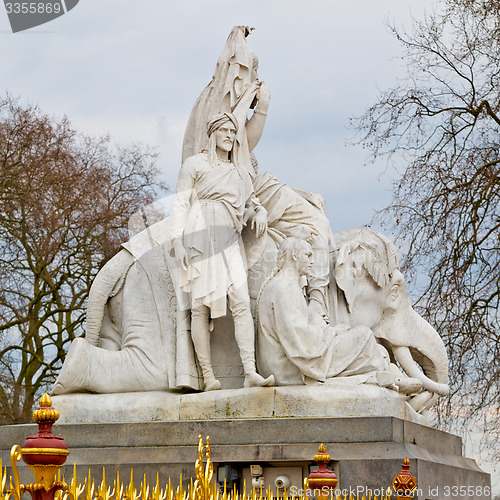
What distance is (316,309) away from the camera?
1047 centimetres

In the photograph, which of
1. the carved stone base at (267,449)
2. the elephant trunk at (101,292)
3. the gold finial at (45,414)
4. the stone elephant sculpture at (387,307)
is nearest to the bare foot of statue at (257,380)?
the carved stone base at (267,449)

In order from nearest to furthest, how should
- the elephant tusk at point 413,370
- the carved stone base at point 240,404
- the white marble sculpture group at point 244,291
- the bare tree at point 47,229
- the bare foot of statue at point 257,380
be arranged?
the carved stone base at point 240,404 → the bare foot of statue at point 257,380 → the white marble sculpture group at point 244,291 → the elephant tusk at point 413,370 → the bare tree at point 47,229

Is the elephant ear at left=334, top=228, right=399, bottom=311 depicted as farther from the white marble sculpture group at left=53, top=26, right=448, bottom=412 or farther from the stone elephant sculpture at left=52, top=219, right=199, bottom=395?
the stone elephant sculpture at left=52, top=219, right=199, bottom=395

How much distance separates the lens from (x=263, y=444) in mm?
9555

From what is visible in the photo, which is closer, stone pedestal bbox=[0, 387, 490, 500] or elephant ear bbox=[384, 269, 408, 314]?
stone pedestal bbox=[0, 387, 490, 500]

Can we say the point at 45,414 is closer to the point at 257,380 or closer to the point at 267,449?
the point at 267,449

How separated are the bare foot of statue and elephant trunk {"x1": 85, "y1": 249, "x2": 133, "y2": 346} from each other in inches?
63.9

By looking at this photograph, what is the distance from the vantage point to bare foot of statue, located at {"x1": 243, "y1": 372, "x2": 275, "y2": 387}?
9.80 m

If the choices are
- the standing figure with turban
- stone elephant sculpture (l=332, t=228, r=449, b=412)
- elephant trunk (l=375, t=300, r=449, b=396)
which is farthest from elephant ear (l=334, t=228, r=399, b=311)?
the standing figure with turban

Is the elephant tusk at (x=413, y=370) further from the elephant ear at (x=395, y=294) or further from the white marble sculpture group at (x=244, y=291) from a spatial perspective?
the elephant ear at (x=395, y=294)

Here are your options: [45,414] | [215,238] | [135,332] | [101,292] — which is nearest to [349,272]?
[215,238]

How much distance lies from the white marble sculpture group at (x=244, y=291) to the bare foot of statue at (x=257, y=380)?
0.01 metres

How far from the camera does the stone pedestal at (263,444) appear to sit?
9.34m

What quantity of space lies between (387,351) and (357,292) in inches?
27.2
